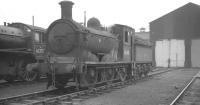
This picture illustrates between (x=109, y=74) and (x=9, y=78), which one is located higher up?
(x=109, y=74)

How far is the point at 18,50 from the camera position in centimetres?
1591

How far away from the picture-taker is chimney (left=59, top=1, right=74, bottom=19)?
1269 centimetres

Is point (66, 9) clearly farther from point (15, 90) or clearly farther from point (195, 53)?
point (195, 53)

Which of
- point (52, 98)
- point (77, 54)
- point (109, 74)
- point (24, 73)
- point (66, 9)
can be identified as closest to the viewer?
point (52, 98)

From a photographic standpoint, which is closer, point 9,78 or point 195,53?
point 9,78

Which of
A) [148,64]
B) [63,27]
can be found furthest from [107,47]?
[148,64]

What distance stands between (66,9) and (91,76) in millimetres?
3256

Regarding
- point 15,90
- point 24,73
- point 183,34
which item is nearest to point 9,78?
point 24,73

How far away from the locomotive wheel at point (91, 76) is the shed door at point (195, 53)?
33564 mm

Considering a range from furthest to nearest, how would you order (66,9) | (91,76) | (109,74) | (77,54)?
1. (109,74)
2. (91,76)
3. (66,9)
4. (77,54)

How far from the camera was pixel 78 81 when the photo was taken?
39.2 ft

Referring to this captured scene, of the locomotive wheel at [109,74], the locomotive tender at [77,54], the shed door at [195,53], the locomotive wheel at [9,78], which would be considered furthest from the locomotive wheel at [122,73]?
the shed door at [195,53]

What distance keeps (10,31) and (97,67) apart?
5710 mm

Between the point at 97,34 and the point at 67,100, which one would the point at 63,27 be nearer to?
the point at 97,34
